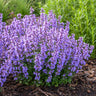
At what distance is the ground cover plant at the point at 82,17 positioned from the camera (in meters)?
3.72

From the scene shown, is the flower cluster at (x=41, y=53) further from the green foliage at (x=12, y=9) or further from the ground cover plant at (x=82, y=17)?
the green foliage at (x=12, y=9)

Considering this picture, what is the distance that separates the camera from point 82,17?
12.5 feet

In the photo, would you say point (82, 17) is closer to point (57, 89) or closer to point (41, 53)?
point (57, 89)

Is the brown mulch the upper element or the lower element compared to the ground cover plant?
lower

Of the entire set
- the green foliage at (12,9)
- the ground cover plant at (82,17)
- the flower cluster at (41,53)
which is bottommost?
the flower cluster at (41,53)

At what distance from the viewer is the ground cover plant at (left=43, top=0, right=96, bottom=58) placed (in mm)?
3723

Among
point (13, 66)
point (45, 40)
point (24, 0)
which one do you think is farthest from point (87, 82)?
point (24, 0)

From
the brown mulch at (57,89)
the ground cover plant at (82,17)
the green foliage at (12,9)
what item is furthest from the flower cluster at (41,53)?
the green foliage at (12,9)

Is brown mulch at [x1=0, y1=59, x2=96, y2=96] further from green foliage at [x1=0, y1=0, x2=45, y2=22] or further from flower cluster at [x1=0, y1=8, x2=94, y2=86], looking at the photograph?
green foliage at [x1=0, y1=0, x2=45, y2=22]

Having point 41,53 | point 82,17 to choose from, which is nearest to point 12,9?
point 82,17

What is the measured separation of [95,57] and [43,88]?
1.38 m

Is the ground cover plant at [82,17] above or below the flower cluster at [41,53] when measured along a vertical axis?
above

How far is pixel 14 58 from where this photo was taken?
2.46 metres

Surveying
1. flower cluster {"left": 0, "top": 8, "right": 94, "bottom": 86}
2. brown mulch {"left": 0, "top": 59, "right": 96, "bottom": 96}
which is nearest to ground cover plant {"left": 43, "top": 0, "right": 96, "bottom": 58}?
A: brown mulch {"left": 0, "top": 59, "right": 96, "bottom": 96}
